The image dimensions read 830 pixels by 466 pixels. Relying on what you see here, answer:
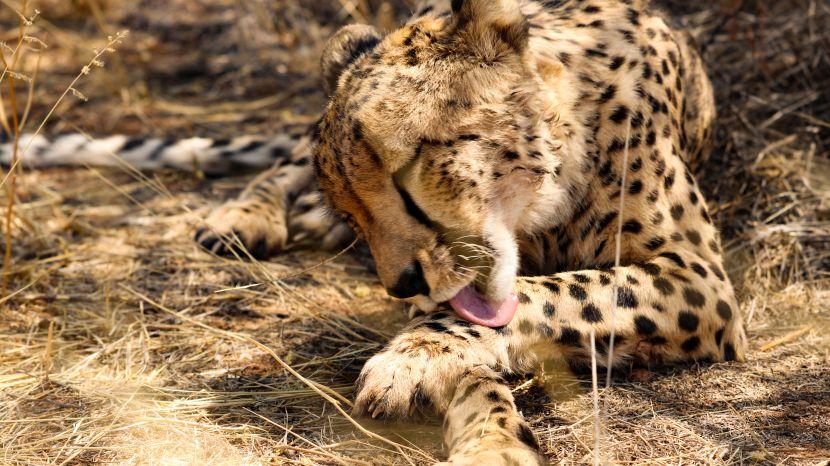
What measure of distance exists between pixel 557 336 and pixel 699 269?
2.05ft

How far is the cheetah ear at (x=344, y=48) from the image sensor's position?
309cm

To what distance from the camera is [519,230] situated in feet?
10.1

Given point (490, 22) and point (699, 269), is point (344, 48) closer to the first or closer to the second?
point (490, 22)

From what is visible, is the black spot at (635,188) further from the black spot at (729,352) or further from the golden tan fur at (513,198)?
the black spot at (729,352)

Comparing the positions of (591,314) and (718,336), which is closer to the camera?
(591,314)

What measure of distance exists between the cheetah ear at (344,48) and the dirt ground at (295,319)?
76 cm

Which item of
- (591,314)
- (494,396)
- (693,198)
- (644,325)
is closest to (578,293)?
(591,314)

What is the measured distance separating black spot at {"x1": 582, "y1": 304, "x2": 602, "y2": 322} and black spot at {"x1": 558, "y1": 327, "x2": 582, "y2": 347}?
63mm

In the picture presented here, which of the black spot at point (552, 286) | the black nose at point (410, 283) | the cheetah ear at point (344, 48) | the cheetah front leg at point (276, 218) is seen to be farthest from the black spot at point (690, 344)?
the cheetah front leg at point (276, 218)

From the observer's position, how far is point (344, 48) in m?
3.11

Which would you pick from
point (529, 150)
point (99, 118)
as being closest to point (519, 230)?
point (529, 150)

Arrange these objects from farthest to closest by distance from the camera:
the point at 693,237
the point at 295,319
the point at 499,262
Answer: the point at 295,319 < the point at 693,237 < the point at 499,262

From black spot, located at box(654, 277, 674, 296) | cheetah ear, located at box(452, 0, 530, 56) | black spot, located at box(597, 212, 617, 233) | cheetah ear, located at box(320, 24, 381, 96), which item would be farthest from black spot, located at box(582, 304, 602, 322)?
cheetah ear, located at box(320, 24, 381, 96)

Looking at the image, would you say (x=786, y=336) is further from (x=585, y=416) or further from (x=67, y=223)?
(x=67, y=223)
